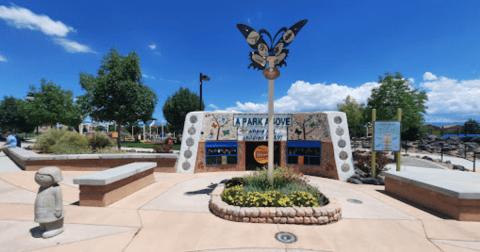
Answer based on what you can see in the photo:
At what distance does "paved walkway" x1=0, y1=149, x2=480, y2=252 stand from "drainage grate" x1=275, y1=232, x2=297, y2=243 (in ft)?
0.37

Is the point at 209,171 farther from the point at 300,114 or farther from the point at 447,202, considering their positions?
the point at 447,202

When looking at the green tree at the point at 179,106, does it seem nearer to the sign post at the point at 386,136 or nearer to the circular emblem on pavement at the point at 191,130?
the circular emblem on pavement at the point at 191,130

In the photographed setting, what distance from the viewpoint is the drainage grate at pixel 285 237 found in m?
4.29

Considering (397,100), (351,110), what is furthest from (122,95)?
(351,110)

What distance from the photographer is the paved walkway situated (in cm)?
402

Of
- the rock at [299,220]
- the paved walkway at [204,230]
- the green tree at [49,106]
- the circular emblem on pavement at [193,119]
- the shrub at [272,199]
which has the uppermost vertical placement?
the green tree at [49,106]

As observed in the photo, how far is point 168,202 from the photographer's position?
6586 millimetres

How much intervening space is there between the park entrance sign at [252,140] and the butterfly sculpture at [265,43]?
5.32 metres

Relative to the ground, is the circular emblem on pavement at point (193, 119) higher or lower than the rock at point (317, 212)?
higher

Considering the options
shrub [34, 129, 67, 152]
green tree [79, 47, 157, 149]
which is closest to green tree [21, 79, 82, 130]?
green tree [79, 47, 157, 149]

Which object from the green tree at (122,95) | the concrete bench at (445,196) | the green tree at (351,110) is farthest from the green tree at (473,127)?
the green tree at (122,95)

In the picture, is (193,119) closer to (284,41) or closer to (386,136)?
(284,41)

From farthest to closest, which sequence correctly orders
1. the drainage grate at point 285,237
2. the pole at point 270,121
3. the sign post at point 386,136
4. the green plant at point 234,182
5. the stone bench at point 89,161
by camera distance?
the stone bench at point 89,161 < the sign post at point 386,136 < the green plant at point 234,182 < the pole at point 270,121 < the drainage grate at point 285,237

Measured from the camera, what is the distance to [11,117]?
42.9 meters
